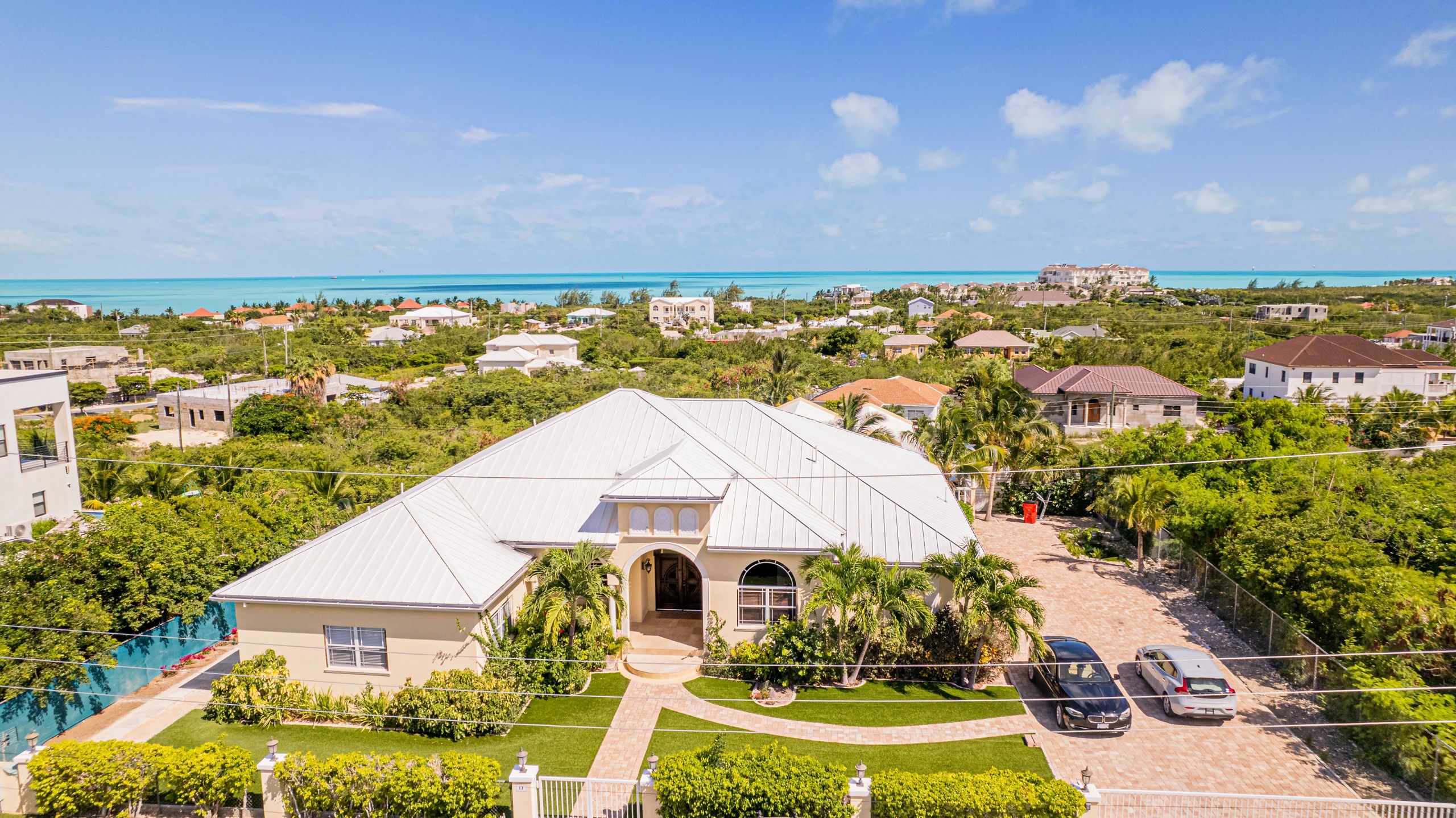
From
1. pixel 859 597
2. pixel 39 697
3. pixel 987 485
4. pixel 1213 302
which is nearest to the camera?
pixel 39 697

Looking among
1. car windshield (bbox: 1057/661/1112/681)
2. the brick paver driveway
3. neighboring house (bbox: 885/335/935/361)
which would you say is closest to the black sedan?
car windshield (bbox: 1057/661/1112/681)

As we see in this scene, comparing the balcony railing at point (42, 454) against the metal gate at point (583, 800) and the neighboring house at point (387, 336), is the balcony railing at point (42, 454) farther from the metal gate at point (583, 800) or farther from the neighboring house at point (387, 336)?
the neighboring house at point (387, 336)

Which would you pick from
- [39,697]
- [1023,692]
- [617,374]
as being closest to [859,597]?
[1023,692]

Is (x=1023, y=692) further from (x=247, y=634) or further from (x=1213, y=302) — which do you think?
(x=1213, y=302)

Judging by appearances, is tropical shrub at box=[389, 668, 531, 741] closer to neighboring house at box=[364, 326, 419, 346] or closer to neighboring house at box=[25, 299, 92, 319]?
neighboring house at box=[364, 326, 419, 346]

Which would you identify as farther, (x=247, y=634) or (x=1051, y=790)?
(x=247, y=634)

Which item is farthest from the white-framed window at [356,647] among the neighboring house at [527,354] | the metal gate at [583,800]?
the neighboring house at [527,354]
